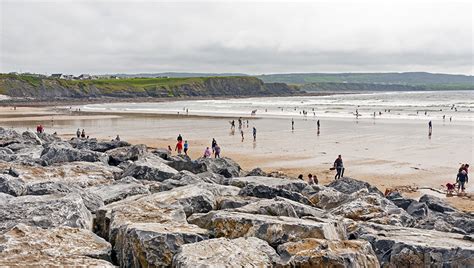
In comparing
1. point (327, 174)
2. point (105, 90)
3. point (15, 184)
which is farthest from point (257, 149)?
point (105, 90)

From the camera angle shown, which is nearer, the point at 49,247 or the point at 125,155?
the point at 49,247

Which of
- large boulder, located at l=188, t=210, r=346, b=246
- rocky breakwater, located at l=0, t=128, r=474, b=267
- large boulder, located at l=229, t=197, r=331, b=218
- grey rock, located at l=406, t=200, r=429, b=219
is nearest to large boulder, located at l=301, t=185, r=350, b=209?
rocky breakwater, located at l=0, t=128, r=474, b=267

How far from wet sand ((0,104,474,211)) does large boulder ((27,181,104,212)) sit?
12607 mm

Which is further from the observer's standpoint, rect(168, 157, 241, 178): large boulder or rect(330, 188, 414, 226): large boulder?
rect(168, 157, 241, 178): large boulder

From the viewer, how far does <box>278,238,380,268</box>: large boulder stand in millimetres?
6711

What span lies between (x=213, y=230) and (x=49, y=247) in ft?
8.49

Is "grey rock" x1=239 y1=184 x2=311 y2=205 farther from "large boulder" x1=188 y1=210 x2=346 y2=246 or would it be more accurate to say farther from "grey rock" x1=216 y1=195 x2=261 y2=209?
"large boulder" x1=188 y1=210 x2=346 y2=246

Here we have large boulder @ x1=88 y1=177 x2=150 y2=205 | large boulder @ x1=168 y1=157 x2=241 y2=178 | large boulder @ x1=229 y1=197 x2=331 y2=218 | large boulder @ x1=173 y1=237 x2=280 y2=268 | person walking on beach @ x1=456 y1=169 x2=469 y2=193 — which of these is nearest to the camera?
large boulder @ x1=173 y1=237 x2=280 y2=268

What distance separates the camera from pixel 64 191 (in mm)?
10914

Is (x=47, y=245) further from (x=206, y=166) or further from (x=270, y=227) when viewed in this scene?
(x=206, y=166)

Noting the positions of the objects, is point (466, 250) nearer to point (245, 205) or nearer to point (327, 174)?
point (245, 205)

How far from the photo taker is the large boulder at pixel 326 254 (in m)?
6.71

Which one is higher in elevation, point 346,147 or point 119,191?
point 119,191

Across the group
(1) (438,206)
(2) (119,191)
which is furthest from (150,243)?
(1) (438,206)
